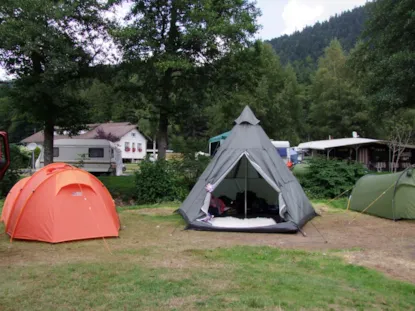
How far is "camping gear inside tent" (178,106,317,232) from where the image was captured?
8.38 meters

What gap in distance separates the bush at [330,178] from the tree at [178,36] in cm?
544

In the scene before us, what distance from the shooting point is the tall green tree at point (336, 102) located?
109 feet

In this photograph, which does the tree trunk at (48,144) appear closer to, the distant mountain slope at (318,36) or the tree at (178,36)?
the tree at (178,36)

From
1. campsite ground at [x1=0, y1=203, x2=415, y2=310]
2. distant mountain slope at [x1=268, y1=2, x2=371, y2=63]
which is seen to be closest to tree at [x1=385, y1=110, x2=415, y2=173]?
campsite ground at [x1=0, y1=203, x2=415, y2=310]

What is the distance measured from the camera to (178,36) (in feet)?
46.6

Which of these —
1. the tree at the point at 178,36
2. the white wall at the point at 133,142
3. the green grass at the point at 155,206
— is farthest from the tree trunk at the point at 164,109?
the white wall at the point at 133,142

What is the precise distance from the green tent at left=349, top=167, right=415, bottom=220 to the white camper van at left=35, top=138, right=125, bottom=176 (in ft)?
48.7

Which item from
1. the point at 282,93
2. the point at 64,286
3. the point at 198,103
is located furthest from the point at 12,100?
the point at 282,93

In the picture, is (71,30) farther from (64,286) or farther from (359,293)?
(359,293)

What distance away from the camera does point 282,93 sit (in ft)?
101

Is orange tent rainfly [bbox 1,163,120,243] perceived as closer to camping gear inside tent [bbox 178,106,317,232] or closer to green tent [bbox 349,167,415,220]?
camping gear inside tent [bbox 178,106,317,232]

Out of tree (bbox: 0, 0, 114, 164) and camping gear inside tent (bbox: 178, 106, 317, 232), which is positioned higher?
tree (bbox: 0, 0, 114, 164)

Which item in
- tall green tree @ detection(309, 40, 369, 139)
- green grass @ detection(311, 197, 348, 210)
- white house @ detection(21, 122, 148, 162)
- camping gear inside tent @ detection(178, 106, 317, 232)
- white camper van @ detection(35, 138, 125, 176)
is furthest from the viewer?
white house @ detection(21, 122, 148, 162)

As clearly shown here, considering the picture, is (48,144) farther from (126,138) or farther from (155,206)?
(126,138)
